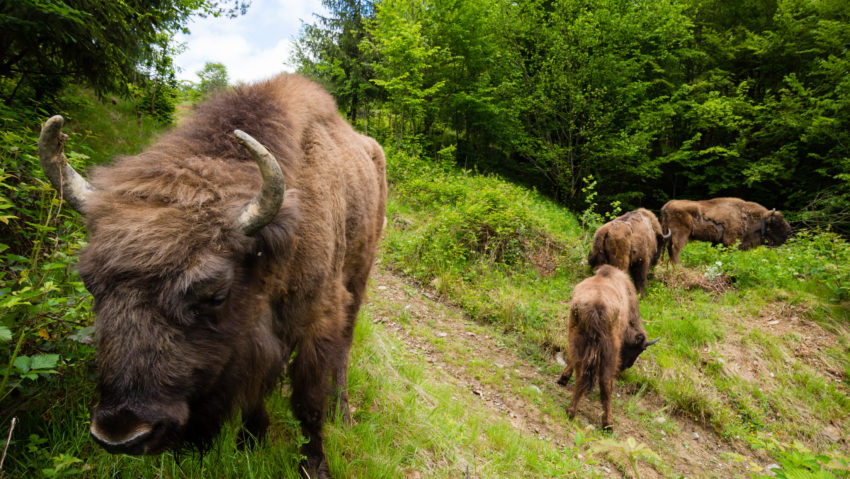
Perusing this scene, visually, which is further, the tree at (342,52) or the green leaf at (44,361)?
the tree at (342,52)

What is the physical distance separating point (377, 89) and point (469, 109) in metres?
4.77

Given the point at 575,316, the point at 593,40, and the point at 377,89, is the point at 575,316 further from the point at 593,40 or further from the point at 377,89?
the point at 377,89

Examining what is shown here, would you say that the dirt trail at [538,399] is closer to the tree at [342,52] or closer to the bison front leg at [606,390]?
the bison front leg at [606,390]

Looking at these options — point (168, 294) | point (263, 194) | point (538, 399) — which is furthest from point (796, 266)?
point (168, 294)

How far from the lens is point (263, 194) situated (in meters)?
1.65

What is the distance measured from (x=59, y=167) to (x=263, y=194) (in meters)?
1.00

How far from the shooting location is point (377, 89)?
16812 millimetres

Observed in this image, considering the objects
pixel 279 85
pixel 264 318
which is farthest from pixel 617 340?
pixel 279 85

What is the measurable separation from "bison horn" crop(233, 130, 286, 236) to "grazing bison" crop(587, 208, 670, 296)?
7.53m

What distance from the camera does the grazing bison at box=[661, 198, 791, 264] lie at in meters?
11.3

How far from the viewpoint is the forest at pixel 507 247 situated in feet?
7.41

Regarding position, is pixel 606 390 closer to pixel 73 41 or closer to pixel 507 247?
pixel 507 247

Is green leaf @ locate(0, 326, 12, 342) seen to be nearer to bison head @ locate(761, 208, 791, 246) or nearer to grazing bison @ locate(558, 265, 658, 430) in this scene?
grazing bison @ locate(558, 265, 658, 430)

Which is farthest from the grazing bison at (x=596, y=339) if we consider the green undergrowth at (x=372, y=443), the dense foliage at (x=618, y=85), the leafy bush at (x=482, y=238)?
the dense foliage at (x=618, y=85)
